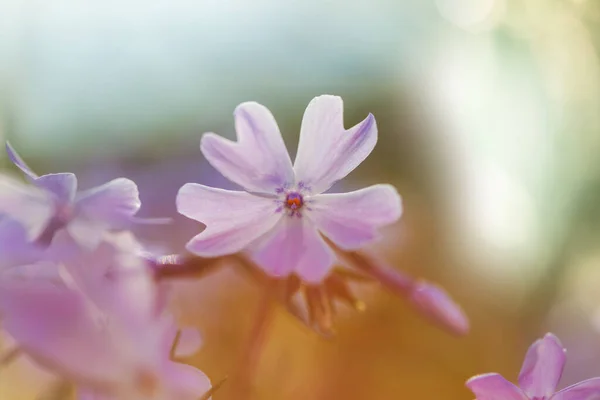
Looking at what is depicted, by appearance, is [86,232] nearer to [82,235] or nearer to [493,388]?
[82,235]

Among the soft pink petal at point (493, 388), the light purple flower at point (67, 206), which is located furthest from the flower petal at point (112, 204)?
the soft pink petal at point (493, 388)

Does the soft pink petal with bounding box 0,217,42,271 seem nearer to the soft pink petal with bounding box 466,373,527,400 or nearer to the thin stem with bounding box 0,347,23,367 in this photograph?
the thin stem with bounding box 0,347,23,367

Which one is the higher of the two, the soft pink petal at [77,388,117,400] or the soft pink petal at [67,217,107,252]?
the soft pink petal at [67,217,107,252]

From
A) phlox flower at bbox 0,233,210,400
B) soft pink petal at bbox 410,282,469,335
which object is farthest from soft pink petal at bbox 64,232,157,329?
soft pink petal at bbox 410,282,469,335

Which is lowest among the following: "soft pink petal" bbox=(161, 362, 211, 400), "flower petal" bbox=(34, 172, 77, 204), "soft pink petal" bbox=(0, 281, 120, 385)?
"soft pink petal" bbox=(0, 281, 120, 385)

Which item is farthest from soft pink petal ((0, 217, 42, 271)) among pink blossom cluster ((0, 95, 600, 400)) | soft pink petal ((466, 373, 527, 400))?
soft pink petal ((466, 373, 527, 400))

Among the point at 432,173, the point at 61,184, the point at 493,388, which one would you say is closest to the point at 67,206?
the point at 61,184

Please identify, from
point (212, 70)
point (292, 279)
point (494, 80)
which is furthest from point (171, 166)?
point (292, 279)
